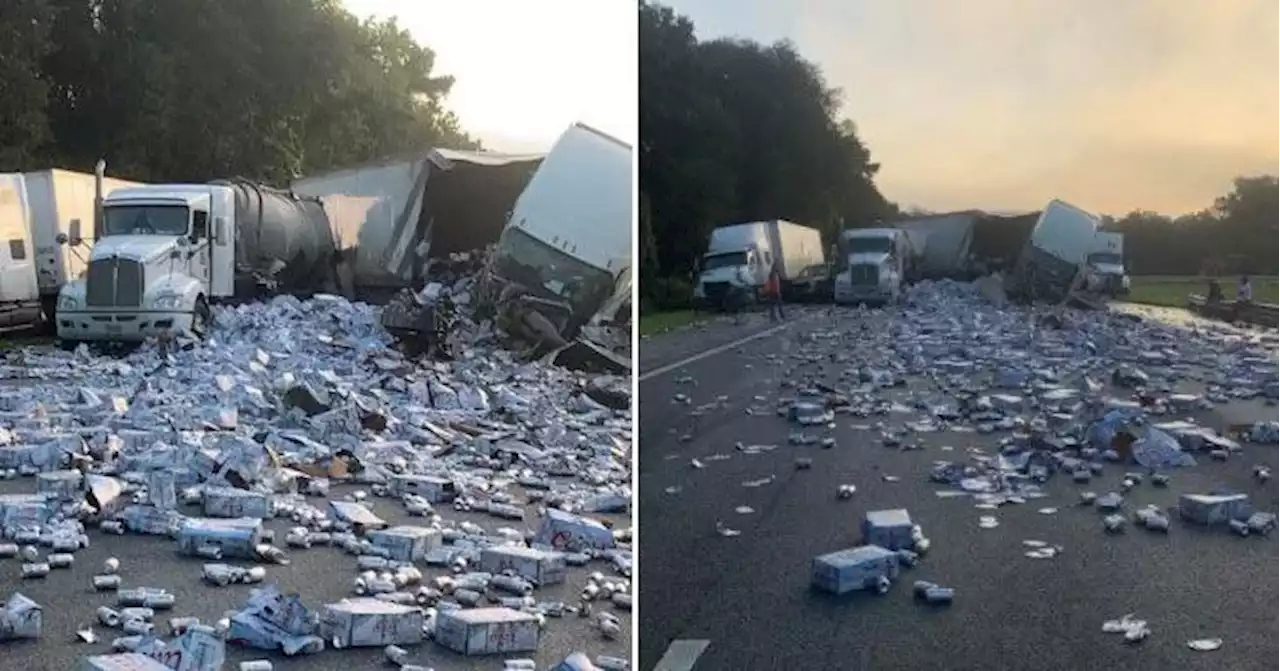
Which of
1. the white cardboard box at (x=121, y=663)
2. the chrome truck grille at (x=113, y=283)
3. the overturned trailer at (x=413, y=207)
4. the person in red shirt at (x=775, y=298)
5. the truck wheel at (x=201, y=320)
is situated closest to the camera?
the person in red shirt at (x=775, y=298)

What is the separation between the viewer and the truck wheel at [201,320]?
4.59 m

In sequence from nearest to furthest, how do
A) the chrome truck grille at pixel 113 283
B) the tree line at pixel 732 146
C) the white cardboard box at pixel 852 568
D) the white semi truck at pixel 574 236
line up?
the white cardboard box at pixel 852 568, the tree line at pixel 732 146, the white semi truck at pixel 574 236, the chrome truck grille at pixel 113 283

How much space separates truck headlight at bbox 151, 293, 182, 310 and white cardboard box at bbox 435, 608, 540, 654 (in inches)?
73.8

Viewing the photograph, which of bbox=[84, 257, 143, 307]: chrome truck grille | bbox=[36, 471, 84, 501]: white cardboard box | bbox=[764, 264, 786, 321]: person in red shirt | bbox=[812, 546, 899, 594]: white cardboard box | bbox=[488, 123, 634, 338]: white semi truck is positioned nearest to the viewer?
bbox=[812, 546, 899, 594]: white cardboard box

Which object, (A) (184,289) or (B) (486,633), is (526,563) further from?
(A) (184,289)

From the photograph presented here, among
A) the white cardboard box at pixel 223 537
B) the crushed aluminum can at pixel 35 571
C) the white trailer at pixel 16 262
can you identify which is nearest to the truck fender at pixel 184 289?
the white trailer at pixel 16 262

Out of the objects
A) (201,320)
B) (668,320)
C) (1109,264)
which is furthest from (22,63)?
(1109,264)

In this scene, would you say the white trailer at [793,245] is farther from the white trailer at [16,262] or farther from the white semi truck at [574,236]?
the white trailer at [16,262]

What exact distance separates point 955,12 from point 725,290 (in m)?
0.58

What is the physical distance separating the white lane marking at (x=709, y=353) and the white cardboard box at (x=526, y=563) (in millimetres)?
1212

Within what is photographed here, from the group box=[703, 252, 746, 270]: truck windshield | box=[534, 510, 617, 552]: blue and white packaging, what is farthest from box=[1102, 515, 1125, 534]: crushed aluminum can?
box=[534, 510, 617, 552]: blue and white packaging

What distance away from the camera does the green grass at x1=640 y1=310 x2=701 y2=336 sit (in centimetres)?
243

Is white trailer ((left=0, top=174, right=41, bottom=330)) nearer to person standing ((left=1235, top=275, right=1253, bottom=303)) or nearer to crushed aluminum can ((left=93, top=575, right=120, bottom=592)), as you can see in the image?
crushed aluminum can ((left=93, top=575, right=120, bottom=592))

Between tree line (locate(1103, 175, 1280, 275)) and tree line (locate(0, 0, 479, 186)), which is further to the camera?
tree line (locate(0, 0, 479, 186))
